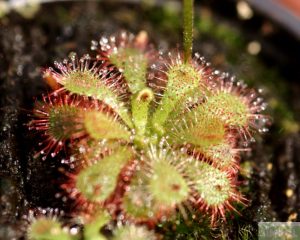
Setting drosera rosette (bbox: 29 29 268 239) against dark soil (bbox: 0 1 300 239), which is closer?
drosera rosette (bbox: 29 29 268 239)

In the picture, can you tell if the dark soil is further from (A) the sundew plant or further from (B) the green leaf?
(B) the green leaf

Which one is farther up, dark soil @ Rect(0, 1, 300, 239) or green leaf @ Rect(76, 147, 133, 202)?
dark soil @ Rect(0, 1, 300, 239)

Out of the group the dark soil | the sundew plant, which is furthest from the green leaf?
the dark soil

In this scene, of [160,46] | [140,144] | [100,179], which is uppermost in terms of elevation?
[160,46]

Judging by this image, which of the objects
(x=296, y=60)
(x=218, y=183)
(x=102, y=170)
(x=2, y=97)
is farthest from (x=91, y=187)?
(x=296, y=60)

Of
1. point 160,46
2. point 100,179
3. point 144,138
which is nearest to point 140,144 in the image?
point 144,138

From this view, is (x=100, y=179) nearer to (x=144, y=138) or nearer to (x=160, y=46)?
(x=144, y=138)

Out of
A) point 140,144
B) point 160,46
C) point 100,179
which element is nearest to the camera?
point 100,179
